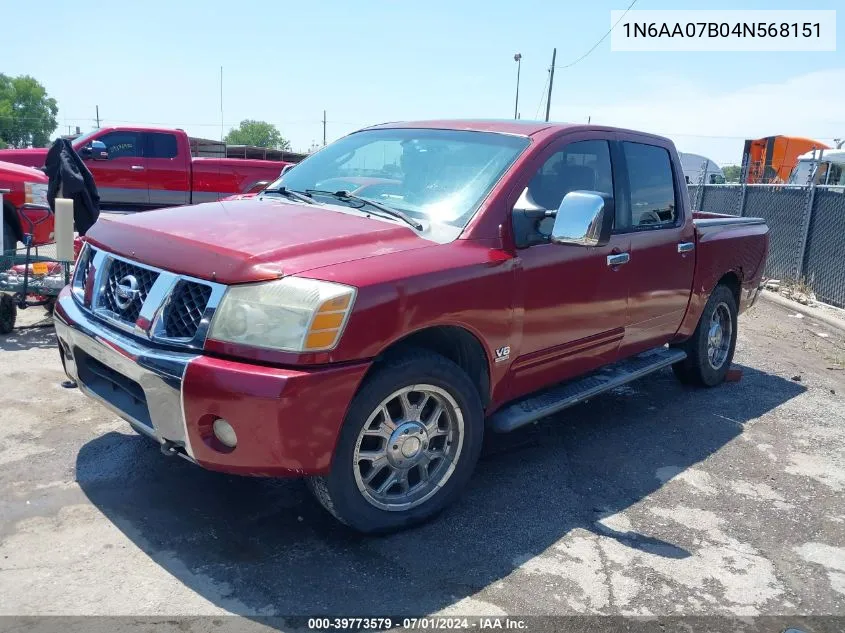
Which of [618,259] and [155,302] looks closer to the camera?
[155,302]

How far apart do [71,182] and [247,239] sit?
4.71 m

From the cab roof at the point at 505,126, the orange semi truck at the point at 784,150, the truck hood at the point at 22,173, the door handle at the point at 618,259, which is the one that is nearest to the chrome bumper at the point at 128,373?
the cab roof at the point at 505,126

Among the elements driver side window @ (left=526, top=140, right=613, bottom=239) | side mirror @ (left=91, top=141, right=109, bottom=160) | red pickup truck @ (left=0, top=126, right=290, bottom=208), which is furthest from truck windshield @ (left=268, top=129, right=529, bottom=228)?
red pickup truck @ (left=0, top=126, right=290, bottom=208)

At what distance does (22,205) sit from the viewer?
709 cm

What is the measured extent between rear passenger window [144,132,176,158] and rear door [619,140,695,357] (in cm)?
1041

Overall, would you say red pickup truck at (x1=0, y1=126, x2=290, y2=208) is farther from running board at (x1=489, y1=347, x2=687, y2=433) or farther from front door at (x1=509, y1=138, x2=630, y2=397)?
front door at (x1=509, y1=138, x2=630, y2=397)

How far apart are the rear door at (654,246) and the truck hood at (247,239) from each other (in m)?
1.81

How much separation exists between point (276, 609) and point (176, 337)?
3.71ft

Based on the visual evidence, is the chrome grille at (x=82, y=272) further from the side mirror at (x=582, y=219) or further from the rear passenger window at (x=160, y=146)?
the rear passenger window at (x=160, y=146)

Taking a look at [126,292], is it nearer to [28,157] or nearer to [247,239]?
[247,239]

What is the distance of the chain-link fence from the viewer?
31.6ft

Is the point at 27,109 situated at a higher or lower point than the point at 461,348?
higher

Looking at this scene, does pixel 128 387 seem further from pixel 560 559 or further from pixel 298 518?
pixel 560 559

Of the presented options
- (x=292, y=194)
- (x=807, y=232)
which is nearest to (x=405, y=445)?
(x=292, y=194)
